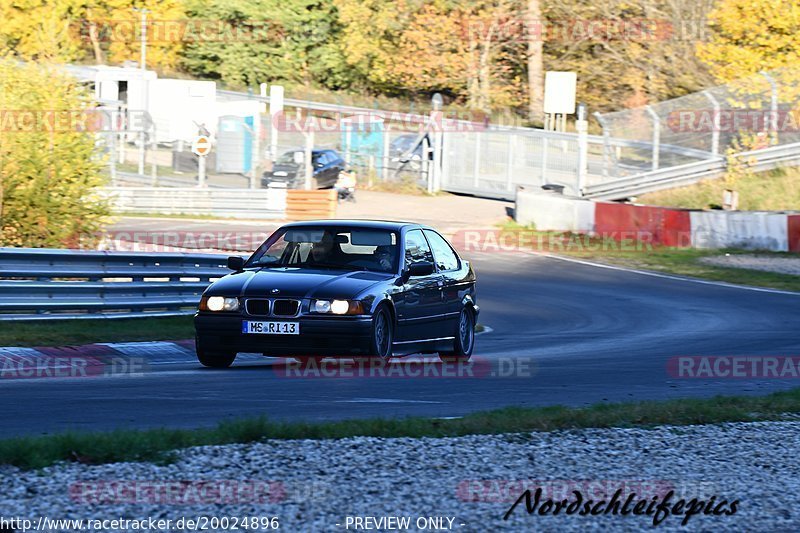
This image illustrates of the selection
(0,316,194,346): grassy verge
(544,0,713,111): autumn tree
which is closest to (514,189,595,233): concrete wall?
(544,0,713,111): autumn tree

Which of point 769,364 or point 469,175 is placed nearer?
point 769,364

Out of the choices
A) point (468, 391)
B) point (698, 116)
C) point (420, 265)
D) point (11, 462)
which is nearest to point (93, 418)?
point (11, 462)

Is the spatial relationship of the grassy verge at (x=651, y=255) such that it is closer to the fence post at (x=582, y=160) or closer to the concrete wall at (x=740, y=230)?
the concrete wall at (x=740, y=230)

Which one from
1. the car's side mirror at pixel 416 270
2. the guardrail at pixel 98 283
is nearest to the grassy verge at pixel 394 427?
the car's side mirror at pixel 416 270

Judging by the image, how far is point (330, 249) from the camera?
1173 centimetres

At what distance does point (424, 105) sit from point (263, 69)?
1018 cm

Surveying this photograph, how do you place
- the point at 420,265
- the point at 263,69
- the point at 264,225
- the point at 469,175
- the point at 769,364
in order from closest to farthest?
the point at 420,265 < the point at 769,364 < the point at 264,225 < the point at 469,175 < the point at 263,69

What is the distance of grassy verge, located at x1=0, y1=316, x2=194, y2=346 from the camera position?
12273mm

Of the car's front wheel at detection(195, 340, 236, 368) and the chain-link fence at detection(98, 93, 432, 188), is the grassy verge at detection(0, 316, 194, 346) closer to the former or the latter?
the car's front wheel at detection(195, 340, 236, 368)

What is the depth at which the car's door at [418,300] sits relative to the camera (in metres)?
11.6

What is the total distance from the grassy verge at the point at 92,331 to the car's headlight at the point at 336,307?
3031 mm

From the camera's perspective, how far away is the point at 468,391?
1023cm

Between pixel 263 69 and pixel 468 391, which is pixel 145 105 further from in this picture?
pixel 468 391

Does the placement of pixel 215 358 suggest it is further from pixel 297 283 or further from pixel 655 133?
pixel 655 133
